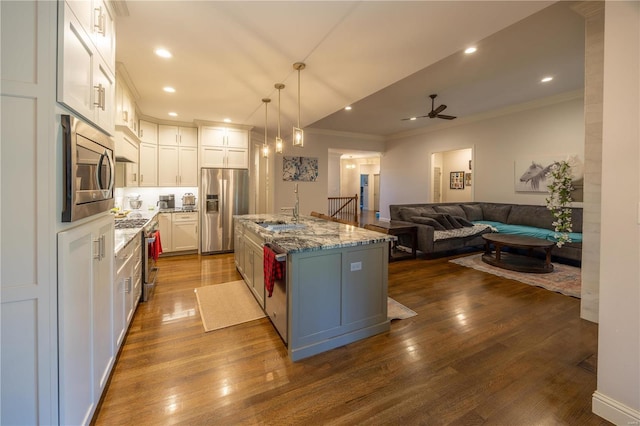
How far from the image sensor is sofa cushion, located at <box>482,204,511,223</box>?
5.85 m

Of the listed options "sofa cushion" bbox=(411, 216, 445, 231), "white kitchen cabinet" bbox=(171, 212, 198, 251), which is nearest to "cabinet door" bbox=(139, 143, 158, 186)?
"white kitchen cabinet" bbox=(171, 212, 198, 251)

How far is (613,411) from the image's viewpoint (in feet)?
4.93

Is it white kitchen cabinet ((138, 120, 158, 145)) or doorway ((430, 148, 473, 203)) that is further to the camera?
doorway ((430, 148, 473, 203))

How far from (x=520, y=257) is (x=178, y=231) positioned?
6419 millimetres

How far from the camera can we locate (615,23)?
58.6 inches

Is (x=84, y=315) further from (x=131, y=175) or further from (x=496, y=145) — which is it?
(x=496, y=145)

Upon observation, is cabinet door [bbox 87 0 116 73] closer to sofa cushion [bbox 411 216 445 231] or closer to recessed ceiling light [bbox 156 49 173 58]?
recessed ceiling light [bbox 156 49 173 58]

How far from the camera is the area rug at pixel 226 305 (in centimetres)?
269

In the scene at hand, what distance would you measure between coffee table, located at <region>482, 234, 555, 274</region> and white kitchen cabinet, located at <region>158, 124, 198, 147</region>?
19.6 feet

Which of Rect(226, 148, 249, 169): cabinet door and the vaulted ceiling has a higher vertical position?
the vaulted ceiling

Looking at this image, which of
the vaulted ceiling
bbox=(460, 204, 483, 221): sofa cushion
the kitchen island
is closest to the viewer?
the vaulted ceiling

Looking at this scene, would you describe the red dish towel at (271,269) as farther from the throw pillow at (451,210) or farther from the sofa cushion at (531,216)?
the sofa cushion at (531,216)

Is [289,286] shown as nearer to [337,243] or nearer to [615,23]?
[337,243]

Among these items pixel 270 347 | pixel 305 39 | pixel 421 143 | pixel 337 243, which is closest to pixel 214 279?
pixel 270 347
